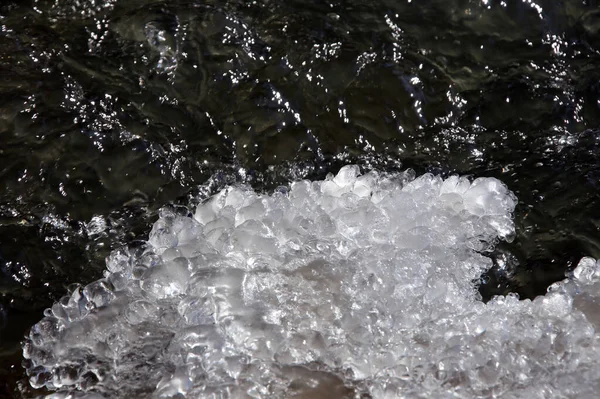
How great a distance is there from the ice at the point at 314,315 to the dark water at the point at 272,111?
0.24m

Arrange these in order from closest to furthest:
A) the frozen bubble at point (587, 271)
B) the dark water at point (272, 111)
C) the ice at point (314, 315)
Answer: the ice at point (314, 315)
the frozen bubble at point (587, 271)
the dark water at point (272, 111)

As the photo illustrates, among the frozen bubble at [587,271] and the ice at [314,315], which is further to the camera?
the frozen bubble at [587,271]

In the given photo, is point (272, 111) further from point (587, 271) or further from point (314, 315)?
point (587, 271)

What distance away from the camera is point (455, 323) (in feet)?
6.33

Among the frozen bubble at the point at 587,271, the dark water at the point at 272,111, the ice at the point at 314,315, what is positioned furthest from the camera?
the dark water at the point at 272,111

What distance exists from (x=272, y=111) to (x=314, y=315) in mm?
1053

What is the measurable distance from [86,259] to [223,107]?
807 mm

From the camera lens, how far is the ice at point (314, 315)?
1.82 metres

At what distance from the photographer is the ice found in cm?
182

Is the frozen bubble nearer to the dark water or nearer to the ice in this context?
the ice

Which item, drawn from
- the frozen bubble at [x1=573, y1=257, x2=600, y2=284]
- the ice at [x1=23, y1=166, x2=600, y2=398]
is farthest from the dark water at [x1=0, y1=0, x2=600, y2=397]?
the ice at [x1=23, y1=166, x2=600, y2=398]

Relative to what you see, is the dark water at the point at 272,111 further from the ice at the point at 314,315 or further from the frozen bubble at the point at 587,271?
the ice at the point at 314,315

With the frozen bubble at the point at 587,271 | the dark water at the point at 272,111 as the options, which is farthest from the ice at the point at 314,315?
the dark water at the point at 272,111

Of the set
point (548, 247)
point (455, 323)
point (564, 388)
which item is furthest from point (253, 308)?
point (548, 247)
